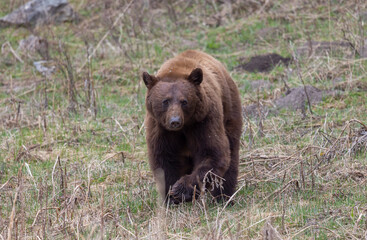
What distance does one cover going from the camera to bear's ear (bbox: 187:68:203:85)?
18.4 feet

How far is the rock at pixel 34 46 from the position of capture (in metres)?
13.2

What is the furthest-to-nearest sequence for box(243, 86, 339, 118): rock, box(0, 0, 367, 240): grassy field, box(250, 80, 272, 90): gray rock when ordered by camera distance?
box(250, 80, 272, 90): gray rock < box(243, 86, 339, 118): rock < box(0, 0, 367, 240): grassy field

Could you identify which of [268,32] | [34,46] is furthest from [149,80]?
[34,46]

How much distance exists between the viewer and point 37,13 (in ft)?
51.4

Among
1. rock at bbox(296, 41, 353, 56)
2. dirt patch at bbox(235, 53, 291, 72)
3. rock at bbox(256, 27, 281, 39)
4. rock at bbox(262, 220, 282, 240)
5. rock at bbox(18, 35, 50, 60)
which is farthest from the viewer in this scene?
rock at bbox(18, 35, 50, 60)

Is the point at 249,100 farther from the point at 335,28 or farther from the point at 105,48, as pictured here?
the point at 105,48

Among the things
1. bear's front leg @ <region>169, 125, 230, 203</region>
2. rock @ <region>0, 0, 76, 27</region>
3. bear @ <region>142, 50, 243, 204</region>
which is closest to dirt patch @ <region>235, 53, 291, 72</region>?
bear @ <region>142, 50, 243, 204</region>

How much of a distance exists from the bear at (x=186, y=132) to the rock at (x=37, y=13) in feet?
33.5

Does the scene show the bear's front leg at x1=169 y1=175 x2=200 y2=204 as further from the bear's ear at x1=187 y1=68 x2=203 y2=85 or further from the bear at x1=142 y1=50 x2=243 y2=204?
the bear's ear at x1=187 y1=68 x2=203 y2=85

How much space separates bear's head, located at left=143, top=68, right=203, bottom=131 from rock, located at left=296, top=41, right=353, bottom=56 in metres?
5.42

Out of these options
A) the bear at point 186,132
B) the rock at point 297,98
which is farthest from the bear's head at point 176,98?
the rock at point 297,98

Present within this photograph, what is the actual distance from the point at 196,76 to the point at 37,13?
11.0 metres

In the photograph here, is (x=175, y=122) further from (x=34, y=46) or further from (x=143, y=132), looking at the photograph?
(x=34, y=46)

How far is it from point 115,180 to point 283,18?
7.68 metres
